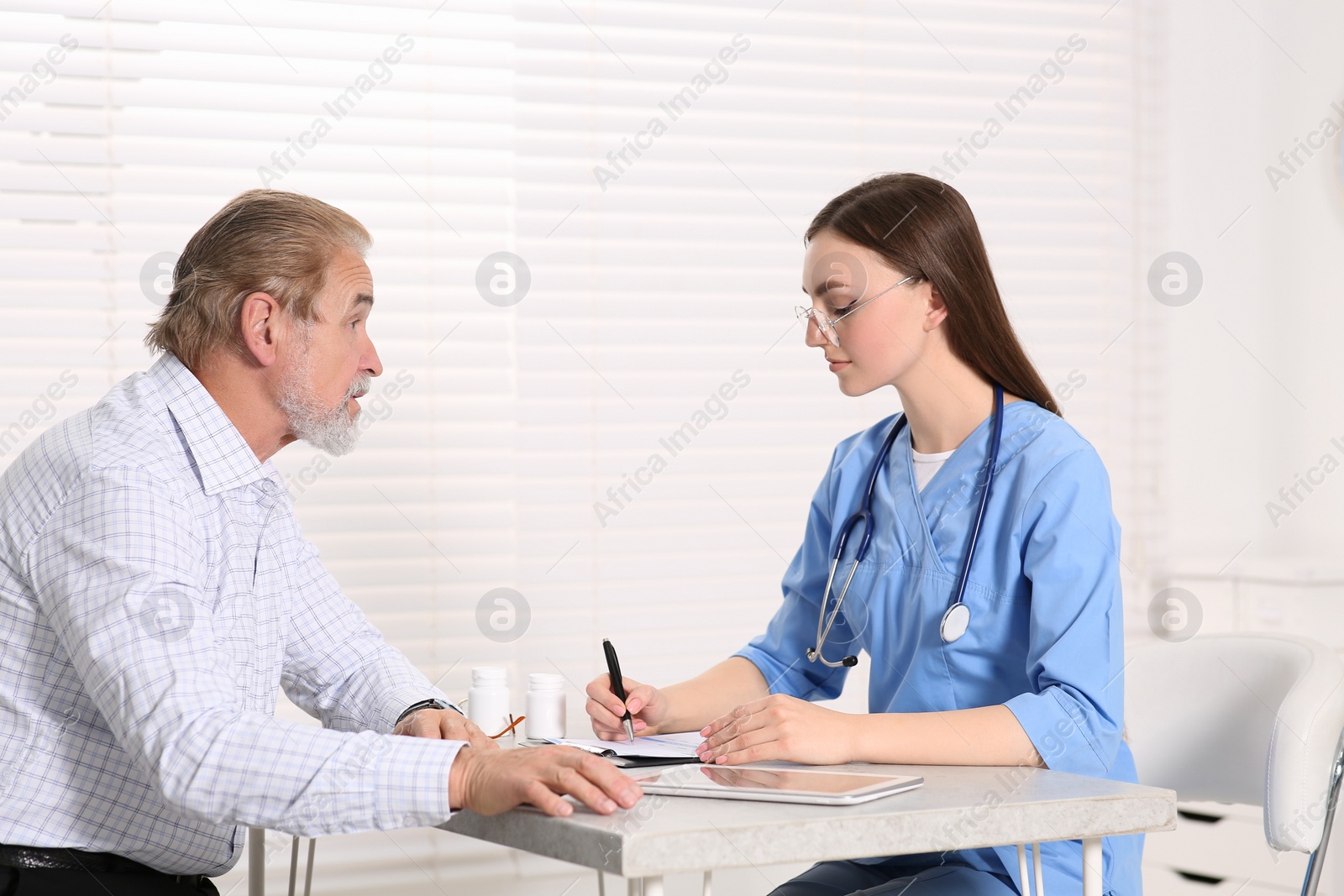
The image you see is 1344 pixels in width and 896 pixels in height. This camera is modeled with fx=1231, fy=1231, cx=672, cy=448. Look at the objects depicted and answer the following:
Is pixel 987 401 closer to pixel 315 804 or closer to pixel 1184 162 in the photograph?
pixel 315 804

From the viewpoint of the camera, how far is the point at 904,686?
68.2 inches

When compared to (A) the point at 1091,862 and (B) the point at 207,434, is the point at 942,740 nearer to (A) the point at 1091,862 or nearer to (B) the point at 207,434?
(A) the point at 1091,862

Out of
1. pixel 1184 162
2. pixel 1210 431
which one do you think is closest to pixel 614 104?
pixel 1184 162

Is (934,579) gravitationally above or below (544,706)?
above

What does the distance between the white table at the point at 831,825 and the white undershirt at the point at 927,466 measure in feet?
1.82

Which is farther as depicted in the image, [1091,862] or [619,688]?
[619,688]

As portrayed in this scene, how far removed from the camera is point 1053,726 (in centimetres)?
149

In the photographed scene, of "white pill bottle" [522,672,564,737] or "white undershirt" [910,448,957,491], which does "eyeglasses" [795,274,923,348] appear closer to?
"white undershirt" [910,448,957,491]

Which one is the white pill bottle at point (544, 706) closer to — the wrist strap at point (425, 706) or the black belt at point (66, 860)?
the wrist strap at point (425, 706)

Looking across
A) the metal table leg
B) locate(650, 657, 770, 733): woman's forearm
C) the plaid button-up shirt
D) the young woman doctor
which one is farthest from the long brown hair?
the plaid button-up shirt

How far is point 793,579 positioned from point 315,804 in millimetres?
994

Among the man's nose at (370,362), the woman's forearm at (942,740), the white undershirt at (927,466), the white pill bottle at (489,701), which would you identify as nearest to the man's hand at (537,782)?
the woman's forearm at (942,740)

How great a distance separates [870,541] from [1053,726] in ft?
1.49

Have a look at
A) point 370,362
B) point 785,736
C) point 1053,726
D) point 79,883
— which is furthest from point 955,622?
Answer: point 79,883
